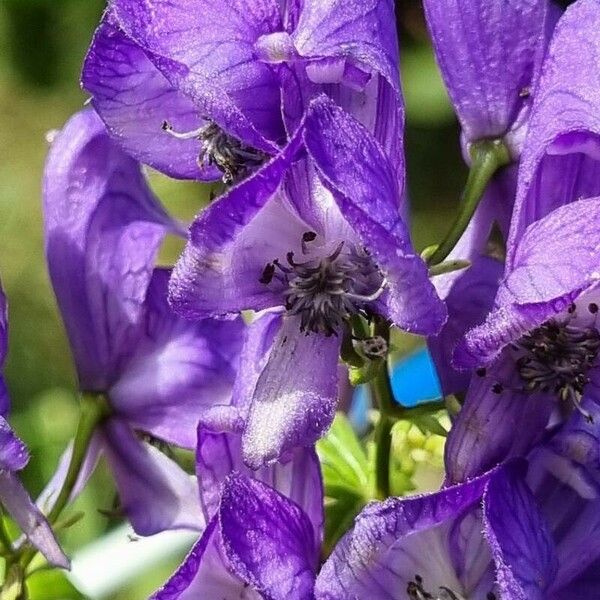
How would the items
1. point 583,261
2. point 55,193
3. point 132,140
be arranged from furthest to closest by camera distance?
1. point 55,193
2. point 132,140
3. point 583,261

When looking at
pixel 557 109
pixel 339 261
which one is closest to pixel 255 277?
pixel 339 261

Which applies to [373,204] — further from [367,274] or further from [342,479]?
[342,479]

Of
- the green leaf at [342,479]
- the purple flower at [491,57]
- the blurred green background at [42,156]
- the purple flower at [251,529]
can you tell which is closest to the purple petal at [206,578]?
the purple flower at [251,529]

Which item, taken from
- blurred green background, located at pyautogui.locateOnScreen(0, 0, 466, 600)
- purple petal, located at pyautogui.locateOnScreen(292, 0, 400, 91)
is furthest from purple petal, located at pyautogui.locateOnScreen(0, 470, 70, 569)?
blurred green background, located at pyautogui.locateOnScreen(0, 0, 466, 600)

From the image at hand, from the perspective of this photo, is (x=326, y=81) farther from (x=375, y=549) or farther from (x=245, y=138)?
(x=375, y=549)

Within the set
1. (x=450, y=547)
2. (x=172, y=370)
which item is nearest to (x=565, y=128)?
(x=450, y=547)

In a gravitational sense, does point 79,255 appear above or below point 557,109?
below

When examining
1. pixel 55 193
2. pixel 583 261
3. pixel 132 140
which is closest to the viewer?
pixel 583 261
